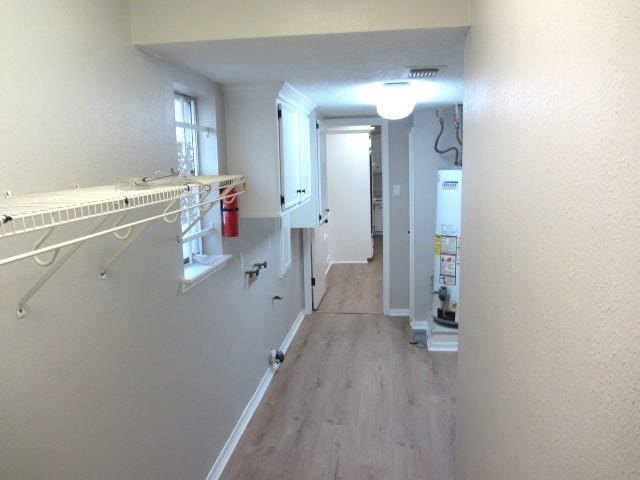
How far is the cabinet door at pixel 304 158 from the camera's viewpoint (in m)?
3.70

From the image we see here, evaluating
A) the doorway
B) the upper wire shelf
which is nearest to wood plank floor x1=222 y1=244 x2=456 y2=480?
the upper wire shelf

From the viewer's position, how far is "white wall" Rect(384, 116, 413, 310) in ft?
16.7

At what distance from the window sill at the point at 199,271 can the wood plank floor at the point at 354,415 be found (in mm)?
1108

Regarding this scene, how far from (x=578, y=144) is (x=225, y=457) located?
2598mm

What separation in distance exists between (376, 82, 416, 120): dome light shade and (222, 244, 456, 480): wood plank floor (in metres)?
1.92

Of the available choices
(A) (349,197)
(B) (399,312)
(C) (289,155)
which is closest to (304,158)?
(C) (289,155)

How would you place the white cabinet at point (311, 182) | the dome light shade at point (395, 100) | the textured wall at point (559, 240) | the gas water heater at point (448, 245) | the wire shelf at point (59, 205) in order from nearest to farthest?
the textured wall at point (559, 240) → the wire shelf at point (59, 205) → the dome light shade at point (395, 100) → the white cabinet at point (311, 182) → the gas water heater at point (448, 245)

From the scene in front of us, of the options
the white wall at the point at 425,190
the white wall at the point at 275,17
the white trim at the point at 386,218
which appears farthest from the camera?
the white trim at the point at 386,218

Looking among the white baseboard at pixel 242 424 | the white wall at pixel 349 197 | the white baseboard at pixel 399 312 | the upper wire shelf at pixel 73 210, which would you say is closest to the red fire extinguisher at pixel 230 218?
the upper wire shelf at pixel 73 210

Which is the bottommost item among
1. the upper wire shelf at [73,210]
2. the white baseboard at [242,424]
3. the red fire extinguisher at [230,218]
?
the white baseboard at [242,424]

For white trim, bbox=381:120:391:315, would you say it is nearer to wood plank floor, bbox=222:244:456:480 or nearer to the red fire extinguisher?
wood plank floor, bbox=222:244:456:480

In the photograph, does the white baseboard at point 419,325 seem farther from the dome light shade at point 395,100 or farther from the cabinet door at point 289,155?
the dome light shade at point 395,100

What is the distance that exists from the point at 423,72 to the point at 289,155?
1.02 m

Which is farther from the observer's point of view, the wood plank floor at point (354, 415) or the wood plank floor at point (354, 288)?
the wood plank floor at point (354, 288)
